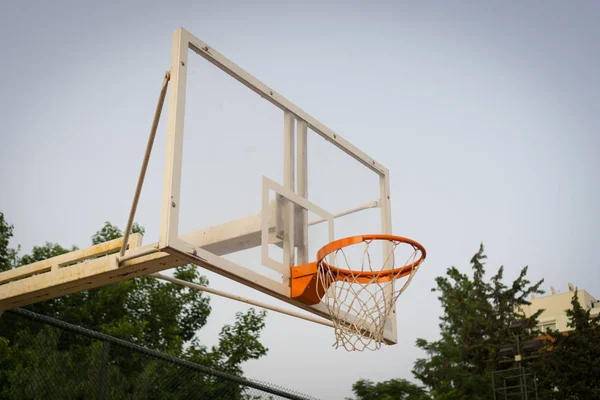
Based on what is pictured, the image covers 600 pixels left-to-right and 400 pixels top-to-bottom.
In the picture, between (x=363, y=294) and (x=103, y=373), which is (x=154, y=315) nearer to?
(x=103, y=373)

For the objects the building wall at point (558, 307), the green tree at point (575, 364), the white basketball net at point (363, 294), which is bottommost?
the white basketball net at point (363, 294)

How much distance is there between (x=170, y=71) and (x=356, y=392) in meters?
13.7

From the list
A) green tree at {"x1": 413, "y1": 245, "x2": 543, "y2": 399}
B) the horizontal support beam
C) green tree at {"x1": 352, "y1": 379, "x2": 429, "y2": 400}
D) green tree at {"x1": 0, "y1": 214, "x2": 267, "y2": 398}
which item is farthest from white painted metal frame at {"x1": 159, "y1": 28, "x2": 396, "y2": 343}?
green tree at {"x1": 413, "y1": 245, "x2": 543, "y2": 399}

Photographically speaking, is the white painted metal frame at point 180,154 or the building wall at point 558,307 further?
the building wall at point 558,307

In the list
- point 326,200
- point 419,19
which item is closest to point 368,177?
point 326,200

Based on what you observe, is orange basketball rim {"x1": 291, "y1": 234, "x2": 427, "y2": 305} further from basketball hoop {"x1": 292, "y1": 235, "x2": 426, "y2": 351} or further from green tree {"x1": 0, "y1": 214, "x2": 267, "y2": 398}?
green tree {"x1": 0, "y1": 214, "x2": 267, "y2": 398}

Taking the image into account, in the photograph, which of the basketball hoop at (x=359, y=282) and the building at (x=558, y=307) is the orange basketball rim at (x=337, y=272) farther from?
the building at (x=558, y=307)

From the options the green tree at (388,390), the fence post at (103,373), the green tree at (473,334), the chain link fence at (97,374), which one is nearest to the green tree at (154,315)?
the green tree at (388,390)

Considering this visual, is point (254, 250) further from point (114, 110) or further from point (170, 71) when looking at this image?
point (114, 110)

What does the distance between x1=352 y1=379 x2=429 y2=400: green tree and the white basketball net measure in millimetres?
11866

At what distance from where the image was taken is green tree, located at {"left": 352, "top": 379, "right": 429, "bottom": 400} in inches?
682

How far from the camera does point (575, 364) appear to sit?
18.9 meters

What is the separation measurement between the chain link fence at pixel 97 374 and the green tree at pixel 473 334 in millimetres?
14257

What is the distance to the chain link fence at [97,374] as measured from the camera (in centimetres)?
577
